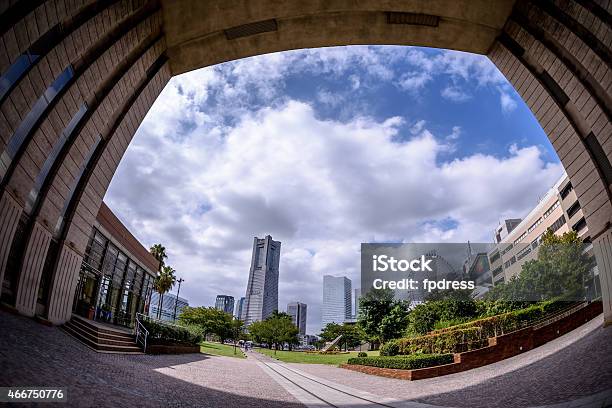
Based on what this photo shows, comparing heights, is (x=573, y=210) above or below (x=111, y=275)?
above

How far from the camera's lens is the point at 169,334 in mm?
17641

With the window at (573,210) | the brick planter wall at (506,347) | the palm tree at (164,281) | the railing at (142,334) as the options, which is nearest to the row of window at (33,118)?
the railing at (142,334)

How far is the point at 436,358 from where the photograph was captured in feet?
46.0

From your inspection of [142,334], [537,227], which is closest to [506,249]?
[537,227]

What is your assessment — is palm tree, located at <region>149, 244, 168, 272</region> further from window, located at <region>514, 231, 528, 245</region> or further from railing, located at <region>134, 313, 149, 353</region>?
window, located at <region>514, 231, 528, 245</region>

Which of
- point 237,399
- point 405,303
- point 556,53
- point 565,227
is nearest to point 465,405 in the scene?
point 237,399

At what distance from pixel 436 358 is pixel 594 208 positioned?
28.1 feet

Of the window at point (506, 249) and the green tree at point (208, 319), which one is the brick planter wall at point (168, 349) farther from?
the window at point (506, 249)

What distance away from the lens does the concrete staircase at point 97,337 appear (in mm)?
10670

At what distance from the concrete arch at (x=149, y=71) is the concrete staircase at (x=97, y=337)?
1.95 ft

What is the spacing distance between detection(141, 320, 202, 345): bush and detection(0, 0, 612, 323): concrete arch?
16.0 feet

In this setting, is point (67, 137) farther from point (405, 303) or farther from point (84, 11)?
point (405, 303)

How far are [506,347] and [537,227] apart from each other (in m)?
53.5

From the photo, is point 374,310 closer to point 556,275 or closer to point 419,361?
point 556,275
